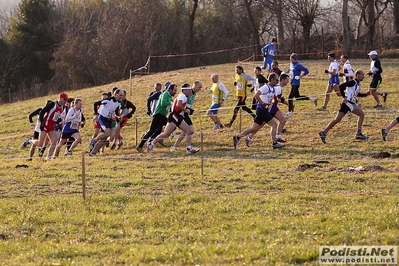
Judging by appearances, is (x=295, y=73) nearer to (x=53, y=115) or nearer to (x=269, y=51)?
(x=269, y=51)

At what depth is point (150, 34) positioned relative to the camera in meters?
53.3

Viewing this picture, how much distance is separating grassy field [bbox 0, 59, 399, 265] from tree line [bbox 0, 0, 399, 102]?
29.7 meters

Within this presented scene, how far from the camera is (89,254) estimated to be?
8.21 meters

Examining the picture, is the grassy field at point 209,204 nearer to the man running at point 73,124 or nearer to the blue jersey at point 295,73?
the man running at point 73,124

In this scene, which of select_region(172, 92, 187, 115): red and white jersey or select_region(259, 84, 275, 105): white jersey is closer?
select_region(259, 84, 275, 105): white jersey

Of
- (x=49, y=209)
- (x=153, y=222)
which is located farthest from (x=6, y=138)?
(x=153, y=222)

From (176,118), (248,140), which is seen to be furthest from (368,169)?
(176,118)

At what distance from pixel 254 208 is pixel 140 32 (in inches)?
1728

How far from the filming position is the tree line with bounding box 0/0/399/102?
1928 inches

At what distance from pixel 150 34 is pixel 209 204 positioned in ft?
143

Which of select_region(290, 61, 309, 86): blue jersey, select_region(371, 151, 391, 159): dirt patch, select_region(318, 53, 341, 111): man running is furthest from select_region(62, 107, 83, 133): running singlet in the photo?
select_region(318, 53, 341, 111): man running

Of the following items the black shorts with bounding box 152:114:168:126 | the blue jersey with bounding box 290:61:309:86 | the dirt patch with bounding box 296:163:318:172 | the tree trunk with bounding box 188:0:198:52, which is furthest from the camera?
the tree trunk with bounding box 188:0:198:52

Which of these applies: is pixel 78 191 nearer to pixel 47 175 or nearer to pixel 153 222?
pixel 47 175

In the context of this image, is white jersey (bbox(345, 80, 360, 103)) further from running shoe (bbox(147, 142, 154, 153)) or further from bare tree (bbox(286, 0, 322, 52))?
bare tree (bbox(286, 0, 322, 52))
